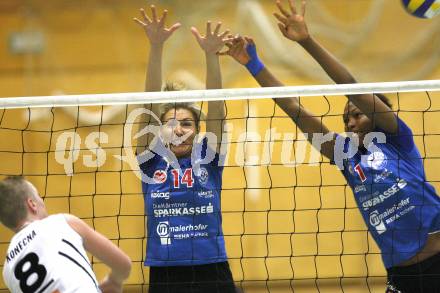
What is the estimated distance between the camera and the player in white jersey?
3016 millimetres

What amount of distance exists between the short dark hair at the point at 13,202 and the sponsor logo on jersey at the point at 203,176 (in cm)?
128

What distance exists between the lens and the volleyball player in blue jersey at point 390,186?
4.15m

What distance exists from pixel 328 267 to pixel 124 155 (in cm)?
210

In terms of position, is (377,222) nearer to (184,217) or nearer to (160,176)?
(184,217)

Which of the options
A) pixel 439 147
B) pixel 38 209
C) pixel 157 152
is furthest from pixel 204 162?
pixel 439 147

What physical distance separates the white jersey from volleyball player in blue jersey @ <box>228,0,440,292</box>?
1.77 meters

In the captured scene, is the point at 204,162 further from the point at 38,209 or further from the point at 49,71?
the point at 49,71

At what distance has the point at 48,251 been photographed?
304 centimetres

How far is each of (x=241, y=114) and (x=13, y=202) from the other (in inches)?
160

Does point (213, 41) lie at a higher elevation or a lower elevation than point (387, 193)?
higher

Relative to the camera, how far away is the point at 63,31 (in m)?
7.50

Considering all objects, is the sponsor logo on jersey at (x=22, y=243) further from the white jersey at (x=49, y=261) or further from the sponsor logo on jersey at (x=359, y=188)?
the sponsor logo on jersey at (x=359, y=188)

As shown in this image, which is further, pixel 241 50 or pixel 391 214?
pixel 241 50

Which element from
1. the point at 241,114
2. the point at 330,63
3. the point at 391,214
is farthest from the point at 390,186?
the point at 241,114
